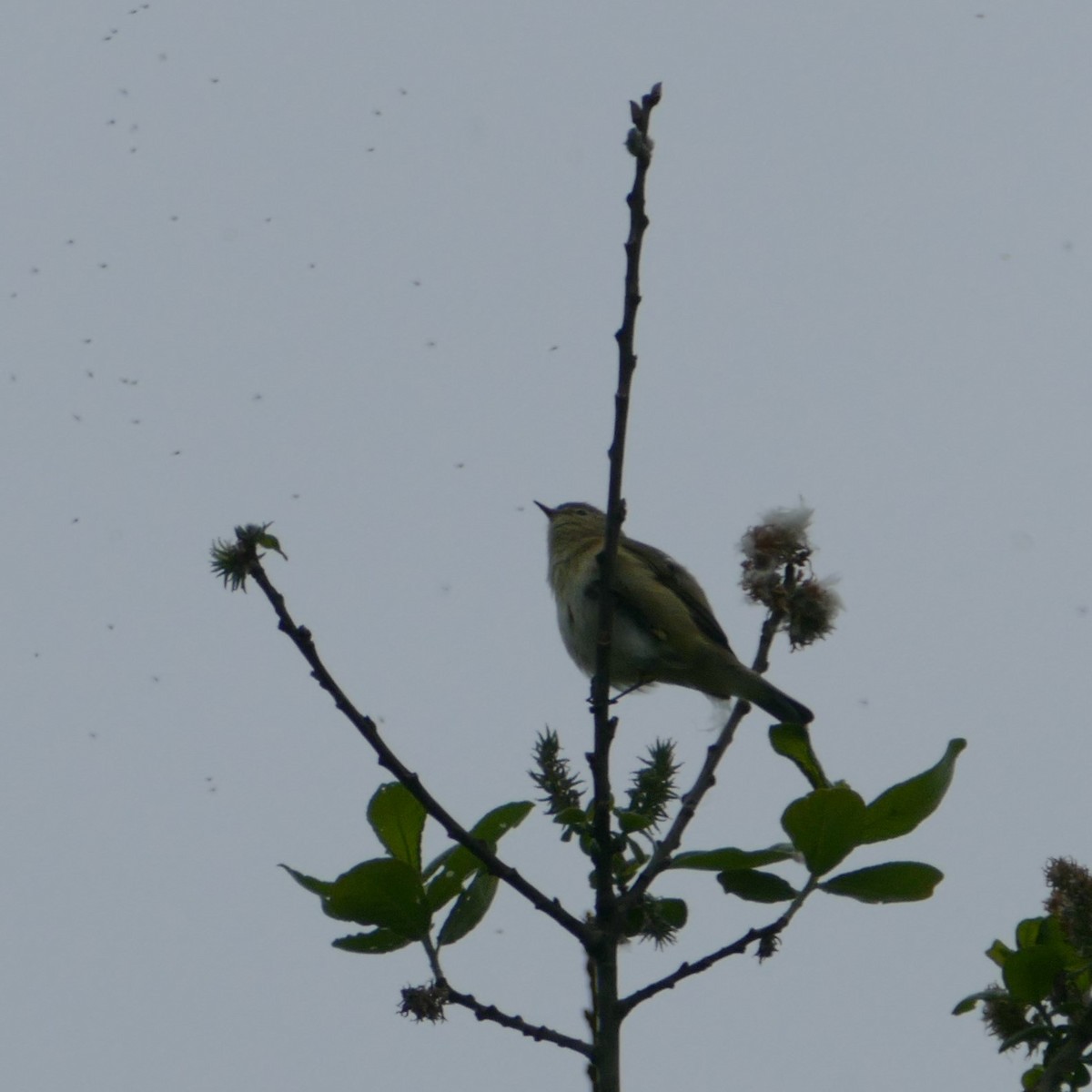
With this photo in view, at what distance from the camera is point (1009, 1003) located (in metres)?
2.78

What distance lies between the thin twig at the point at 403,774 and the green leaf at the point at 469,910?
0.39 ft

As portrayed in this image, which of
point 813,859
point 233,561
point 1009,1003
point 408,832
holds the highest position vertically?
point 233,561

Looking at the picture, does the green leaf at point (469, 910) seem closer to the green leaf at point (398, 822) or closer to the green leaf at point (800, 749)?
the green leaf at point (398, 822)

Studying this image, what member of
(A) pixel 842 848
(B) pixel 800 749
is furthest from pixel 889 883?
(B) pixel 800 749

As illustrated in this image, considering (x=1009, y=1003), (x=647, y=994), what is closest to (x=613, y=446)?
(x=647, y=994)

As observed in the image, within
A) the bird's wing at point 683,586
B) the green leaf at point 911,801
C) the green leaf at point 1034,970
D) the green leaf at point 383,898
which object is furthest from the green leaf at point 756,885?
the bird's wing at point 683,586

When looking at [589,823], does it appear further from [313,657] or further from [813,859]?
[313,657]

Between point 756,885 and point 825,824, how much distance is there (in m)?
0.19

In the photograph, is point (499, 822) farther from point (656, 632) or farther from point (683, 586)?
point (683, 586)

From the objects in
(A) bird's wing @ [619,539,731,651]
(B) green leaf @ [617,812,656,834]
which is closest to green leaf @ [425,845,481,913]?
(B) green leaf @ [617,812,656,834]

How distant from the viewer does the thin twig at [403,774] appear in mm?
2432

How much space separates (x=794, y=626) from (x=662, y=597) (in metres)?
3.02

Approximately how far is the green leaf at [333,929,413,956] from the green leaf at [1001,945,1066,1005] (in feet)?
3.75

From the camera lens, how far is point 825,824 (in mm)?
2658
